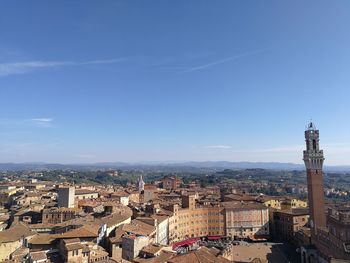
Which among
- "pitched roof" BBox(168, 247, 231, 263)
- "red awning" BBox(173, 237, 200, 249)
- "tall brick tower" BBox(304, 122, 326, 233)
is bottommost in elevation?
"red awning" BBox(173, 237, 200, 249)

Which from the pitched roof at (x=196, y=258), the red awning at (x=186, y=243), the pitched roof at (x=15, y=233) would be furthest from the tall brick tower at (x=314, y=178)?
the pitched roof at (x=15, y=233)

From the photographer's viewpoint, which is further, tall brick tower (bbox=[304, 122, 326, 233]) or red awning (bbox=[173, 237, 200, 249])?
red awning (bbox=[173, 237, 200, 249])

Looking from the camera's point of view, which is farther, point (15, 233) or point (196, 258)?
point (15, 233)

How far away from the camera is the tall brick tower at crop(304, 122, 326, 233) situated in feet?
170

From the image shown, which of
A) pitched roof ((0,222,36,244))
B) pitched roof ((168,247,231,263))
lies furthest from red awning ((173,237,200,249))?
pitched roof ((168,247,231,263))

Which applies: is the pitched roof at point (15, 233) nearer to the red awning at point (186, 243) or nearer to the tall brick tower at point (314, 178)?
the red awning at point (186, 243)

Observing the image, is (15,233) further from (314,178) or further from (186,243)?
(314,178)

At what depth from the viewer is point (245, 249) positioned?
55.6 m

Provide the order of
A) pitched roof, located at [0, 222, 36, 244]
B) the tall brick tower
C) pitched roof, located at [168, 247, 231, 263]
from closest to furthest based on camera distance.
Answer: pitched roof, located at [168, 247, 231, 263], pitched roof, located at [0, 222, 36, 244], the tall brick tower

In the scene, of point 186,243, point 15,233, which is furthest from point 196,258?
point 186,243

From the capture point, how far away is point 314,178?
53750 mm

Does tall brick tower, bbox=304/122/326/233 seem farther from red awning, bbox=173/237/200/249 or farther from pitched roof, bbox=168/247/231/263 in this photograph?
pitched roof, bbox=168/247/231/263

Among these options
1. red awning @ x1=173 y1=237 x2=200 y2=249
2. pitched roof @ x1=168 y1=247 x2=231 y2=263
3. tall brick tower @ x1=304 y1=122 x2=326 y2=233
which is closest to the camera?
pitched roof @ x1=168 y1=247 x2=231 y2=263

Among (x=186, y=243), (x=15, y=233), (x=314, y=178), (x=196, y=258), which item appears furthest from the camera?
(x=186, y=243)
